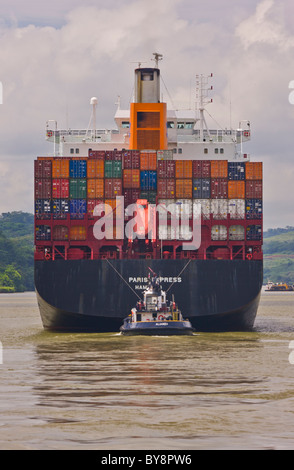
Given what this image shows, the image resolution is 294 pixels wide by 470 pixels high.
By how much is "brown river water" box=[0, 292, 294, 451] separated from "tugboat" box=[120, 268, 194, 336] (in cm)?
351

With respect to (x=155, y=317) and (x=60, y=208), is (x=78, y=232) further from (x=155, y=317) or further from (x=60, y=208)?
(x=155, y=317)

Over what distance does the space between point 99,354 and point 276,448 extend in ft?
73.8

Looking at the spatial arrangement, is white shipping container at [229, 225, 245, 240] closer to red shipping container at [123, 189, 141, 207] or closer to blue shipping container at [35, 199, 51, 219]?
red shipping container at [123, 189, 141, 207]

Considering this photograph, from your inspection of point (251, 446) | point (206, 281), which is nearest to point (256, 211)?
point (206, 281)

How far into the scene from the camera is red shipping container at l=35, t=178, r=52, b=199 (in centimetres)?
6206

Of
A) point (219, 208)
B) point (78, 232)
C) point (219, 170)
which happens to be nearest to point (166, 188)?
point (219, 208)

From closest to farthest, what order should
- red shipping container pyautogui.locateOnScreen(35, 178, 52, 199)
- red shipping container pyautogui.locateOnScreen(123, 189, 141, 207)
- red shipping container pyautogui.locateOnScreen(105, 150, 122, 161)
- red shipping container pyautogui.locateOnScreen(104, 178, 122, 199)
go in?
red shipping container pyautogui.locateOnScreen(123, 189, 141, 207)
red shipping container pyautogui.locateOnScreen(104, 178, 122, 199)
red shipping container pyautogui.locateOnScreen(35, 178, 52, 199)
red shipping container pyautogui.locateOnScreen(105, 150, 122, 161)

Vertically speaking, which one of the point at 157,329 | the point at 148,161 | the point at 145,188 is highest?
the point at 148,161

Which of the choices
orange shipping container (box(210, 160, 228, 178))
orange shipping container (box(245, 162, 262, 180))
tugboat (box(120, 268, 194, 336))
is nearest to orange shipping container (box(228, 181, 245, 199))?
orange shipping container (box(210, 160, 228, 178))

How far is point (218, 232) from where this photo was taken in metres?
61.1

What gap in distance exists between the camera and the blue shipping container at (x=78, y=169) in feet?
204

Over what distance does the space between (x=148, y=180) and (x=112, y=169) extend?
2.71 meters

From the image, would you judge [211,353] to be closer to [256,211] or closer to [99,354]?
[99,354]
